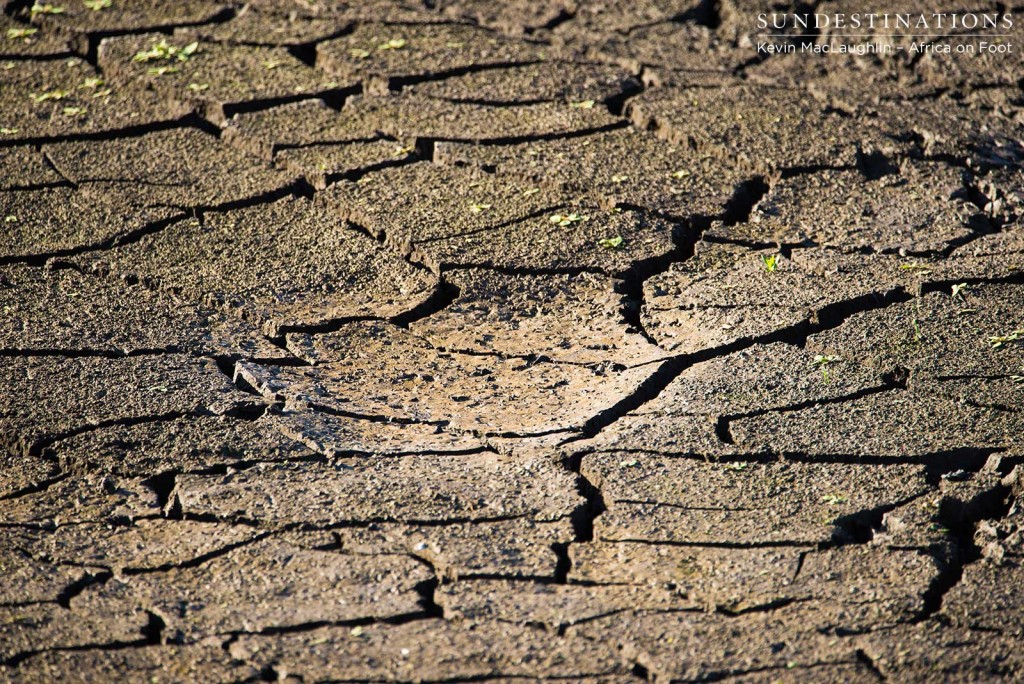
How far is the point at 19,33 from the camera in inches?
179

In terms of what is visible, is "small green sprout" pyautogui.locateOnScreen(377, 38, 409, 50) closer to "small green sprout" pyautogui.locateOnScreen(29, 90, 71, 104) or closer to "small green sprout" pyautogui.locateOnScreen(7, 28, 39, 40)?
"small green sprout" pyautogui.locateOnScreen(29, 90, 71, 104)

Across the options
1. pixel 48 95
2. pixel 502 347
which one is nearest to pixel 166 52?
pixel 48 95

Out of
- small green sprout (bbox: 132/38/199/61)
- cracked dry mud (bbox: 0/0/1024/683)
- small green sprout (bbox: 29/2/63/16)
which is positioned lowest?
cracked dry mud (bbox: 0/0/1024/683)

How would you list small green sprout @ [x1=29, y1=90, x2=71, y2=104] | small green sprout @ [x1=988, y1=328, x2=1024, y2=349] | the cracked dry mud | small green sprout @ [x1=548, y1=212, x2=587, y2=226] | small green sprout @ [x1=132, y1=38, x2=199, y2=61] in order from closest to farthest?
the cracked dry mud < small green sprout @ [x1=988, y1=328, x2=1024, y2=349] < small green sprout @ [x1=548, y1=212, x2=587, y2=226] < small green sprout @ [x1=29, y1=90, x2=71, y2=104] < small green sprout @ [x1=132, y1=38, x2=199, y2=61]

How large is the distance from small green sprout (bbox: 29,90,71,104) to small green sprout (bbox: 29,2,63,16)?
0.58 meters

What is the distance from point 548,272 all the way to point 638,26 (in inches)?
64.7

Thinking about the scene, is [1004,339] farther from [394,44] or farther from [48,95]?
[48,95]

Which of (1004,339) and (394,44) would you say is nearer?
(1004,339)

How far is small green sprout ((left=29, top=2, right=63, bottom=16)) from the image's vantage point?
183 inches

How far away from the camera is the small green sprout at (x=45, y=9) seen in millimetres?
4637

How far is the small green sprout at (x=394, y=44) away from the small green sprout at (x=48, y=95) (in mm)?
1141

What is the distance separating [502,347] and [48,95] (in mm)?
2117

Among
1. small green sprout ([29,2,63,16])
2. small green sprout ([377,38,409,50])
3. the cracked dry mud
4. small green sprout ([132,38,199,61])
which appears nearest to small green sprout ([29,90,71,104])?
the cracked dry mud

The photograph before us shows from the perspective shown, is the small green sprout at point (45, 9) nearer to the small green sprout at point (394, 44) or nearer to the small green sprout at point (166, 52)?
the small green sprout at point (166, 52)
